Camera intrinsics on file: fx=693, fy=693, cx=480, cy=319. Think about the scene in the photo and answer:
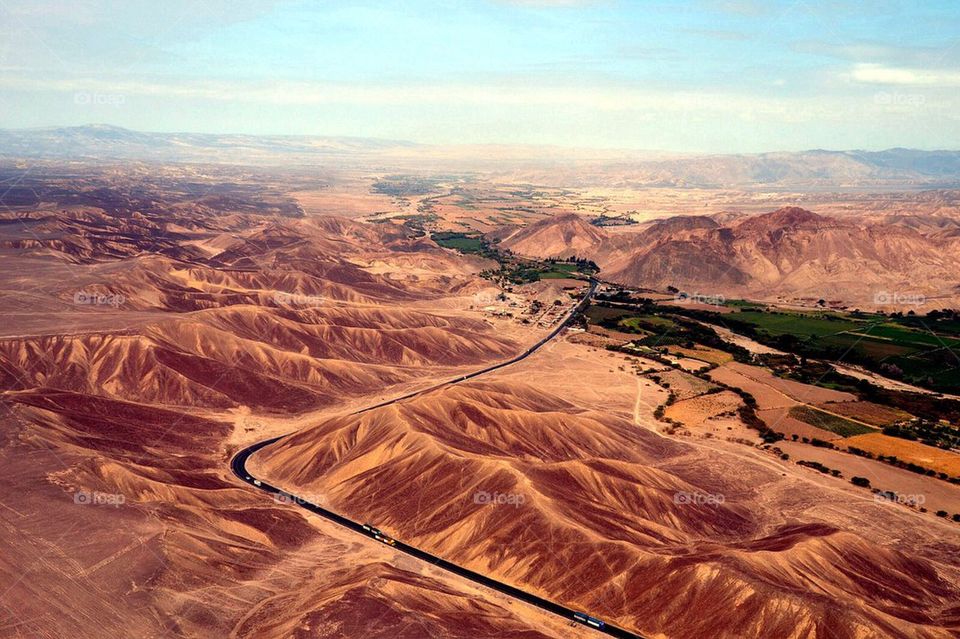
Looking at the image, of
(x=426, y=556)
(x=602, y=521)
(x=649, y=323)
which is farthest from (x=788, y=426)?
(x=649, y=323)

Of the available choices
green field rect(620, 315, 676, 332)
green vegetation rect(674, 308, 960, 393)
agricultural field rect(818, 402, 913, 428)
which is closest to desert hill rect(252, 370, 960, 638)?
agricultural field rect(818, 402, 913, 428)

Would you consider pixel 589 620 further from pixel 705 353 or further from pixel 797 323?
pixel 797 323

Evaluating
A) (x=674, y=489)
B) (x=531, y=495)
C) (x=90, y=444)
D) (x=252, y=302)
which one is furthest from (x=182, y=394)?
(x=674, y=489)

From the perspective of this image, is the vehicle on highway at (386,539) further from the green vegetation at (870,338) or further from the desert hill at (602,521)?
the green vegetation at (870,338)

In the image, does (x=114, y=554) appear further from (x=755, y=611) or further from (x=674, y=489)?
(x=674, y=489)

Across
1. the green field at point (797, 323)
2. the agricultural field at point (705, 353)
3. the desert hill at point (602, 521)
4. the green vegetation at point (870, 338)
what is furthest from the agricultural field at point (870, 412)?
the green field at point (797, 323)

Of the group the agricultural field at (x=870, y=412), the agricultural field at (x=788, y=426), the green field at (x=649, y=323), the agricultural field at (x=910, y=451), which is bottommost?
the agricultural field at (x=788, y=426)

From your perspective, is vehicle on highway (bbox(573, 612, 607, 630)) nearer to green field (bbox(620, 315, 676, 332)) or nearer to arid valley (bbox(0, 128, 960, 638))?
arid valley (bbox(0, 128, 960, 638))
